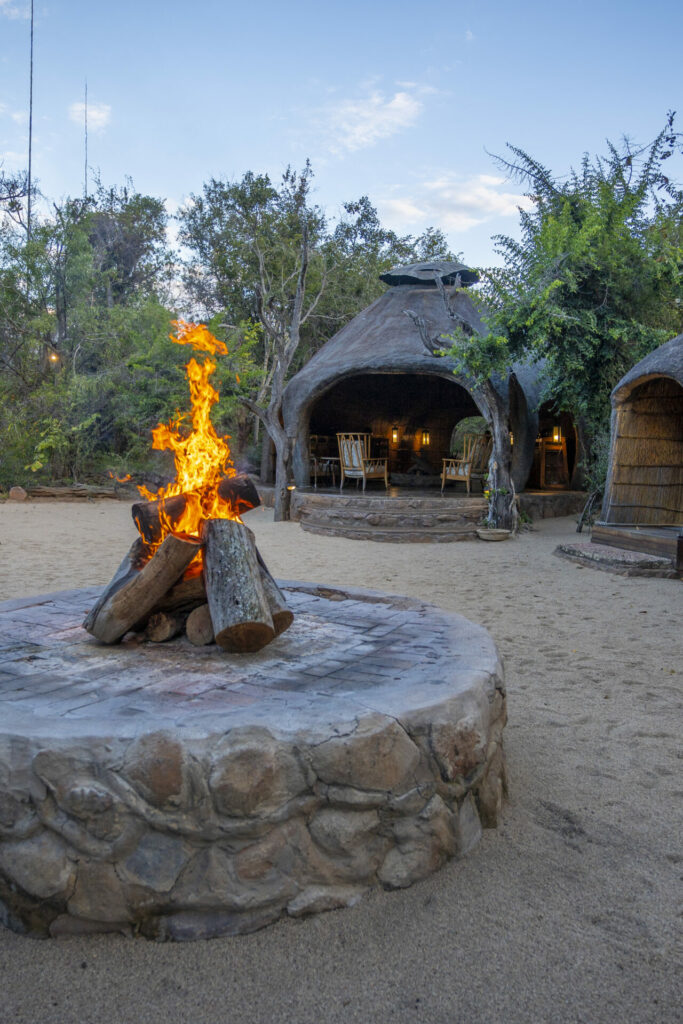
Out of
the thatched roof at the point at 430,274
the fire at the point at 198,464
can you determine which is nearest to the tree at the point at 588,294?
the thatched roof at the point at 430,274

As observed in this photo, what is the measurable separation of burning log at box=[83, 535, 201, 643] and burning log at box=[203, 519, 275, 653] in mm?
115

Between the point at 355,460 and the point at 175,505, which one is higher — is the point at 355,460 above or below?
above

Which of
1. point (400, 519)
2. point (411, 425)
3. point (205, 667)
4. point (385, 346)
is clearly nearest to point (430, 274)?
point (385, 346)

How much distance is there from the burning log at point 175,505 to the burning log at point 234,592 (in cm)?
37

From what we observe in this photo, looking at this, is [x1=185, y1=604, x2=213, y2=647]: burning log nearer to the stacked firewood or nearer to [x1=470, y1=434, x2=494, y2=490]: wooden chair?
the stacked firewood

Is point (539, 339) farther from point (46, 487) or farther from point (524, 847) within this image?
point (46, 487)

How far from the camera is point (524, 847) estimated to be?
2344mm

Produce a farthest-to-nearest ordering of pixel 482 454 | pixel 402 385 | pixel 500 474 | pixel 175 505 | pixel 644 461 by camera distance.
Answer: pixel 402 385 < pixel 482 454 < pixel 500 474 < pixel 644 461 < pixel 175 505

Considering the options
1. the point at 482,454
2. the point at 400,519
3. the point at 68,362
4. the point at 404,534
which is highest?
the point at 68,362

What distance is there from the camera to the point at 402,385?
1802 centimetres

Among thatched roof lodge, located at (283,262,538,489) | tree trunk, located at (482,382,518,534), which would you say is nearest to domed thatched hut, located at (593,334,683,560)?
tree trunk, located at (482,382,518,534)

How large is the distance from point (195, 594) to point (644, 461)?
8.69m

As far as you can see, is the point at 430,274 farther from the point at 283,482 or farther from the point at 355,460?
the point at 283,482

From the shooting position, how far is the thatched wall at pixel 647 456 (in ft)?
31.4
